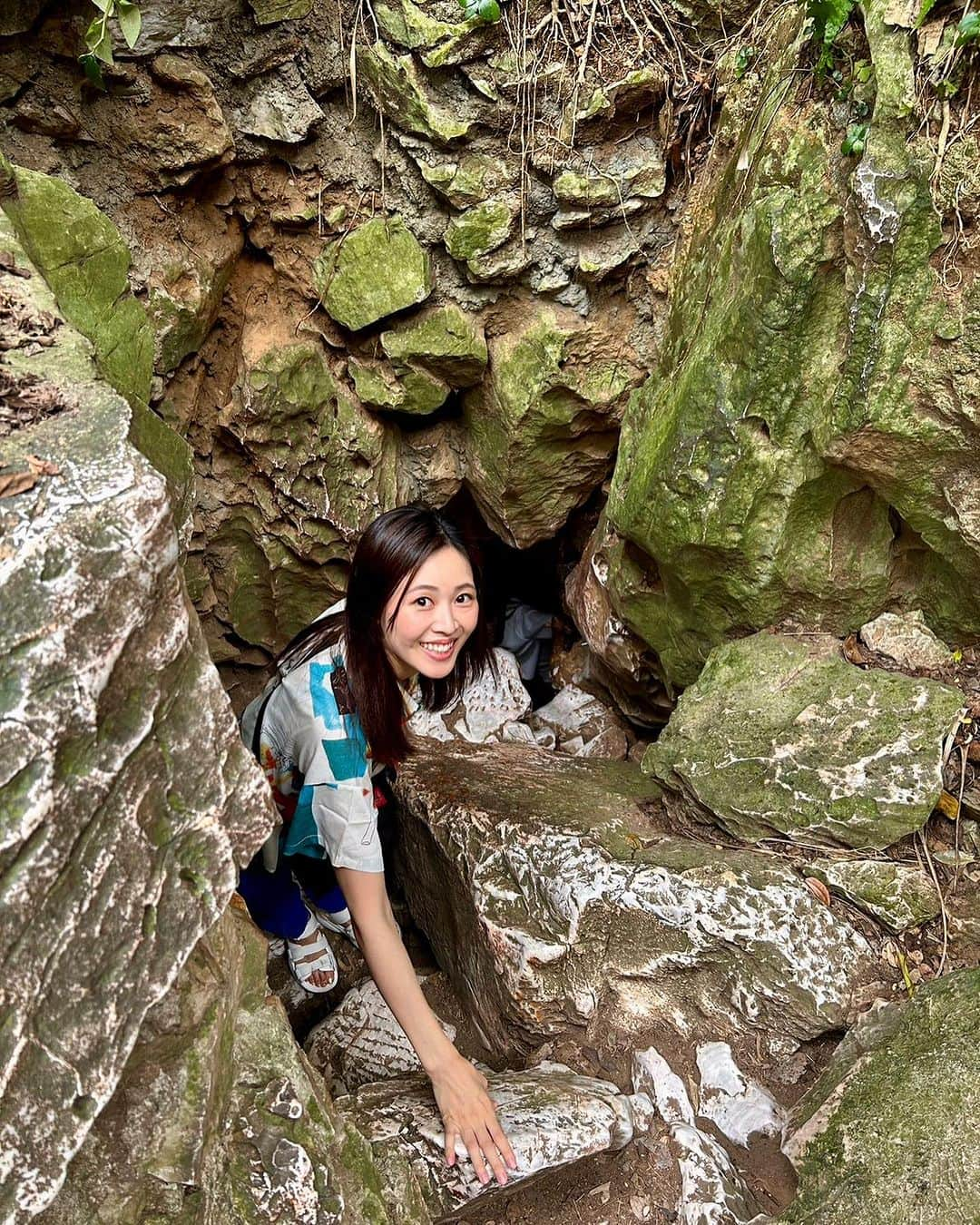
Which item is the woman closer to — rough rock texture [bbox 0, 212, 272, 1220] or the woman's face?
the woman's face

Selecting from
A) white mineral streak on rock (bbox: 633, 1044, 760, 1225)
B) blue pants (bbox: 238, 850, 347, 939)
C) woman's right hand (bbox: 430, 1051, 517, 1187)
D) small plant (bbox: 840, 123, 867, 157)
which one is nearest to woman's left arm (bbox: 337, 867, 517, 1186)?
woman's right hand (bbox: 430, 1051, 517, 1187)

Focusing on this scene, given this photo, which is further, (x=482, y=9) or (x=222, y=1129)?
(x=482, y=9)

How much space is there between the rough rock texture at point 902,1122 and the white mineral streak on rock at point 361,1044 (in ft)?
3.83

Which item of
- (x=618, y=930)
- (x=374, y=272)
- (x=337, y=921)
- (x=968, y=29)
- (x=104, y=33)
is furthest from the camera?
(x=374, y=272)

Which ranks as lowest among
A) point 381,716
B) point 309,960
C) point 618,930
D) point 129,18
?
point 309,960

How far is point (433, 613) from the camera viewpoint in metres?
2.10

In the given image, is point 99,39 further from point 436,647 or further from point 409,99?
point 436,647

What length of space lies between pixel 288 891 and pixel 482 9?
10.2 ft

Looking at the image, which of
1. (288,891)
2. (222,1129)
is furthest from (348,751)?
(288,891)

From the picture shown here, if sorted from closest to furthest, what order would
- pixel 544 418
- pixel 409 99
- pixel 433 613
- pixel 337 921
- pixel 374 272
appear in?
pixel 433 613 → pixel 409 99 → pixel 337 921 → pixel 374 272 → pixel 544 418

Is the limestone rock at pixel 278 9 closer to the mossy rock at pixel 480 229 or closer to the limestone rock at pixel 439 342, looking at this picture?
the mossy rock at pixel 480 229

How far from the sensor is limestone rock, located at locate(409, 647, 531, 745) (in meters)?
4.02

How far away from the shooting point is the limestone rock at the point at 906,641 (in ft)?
8.31

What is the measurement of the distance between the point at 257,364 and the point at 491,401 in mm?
1001
